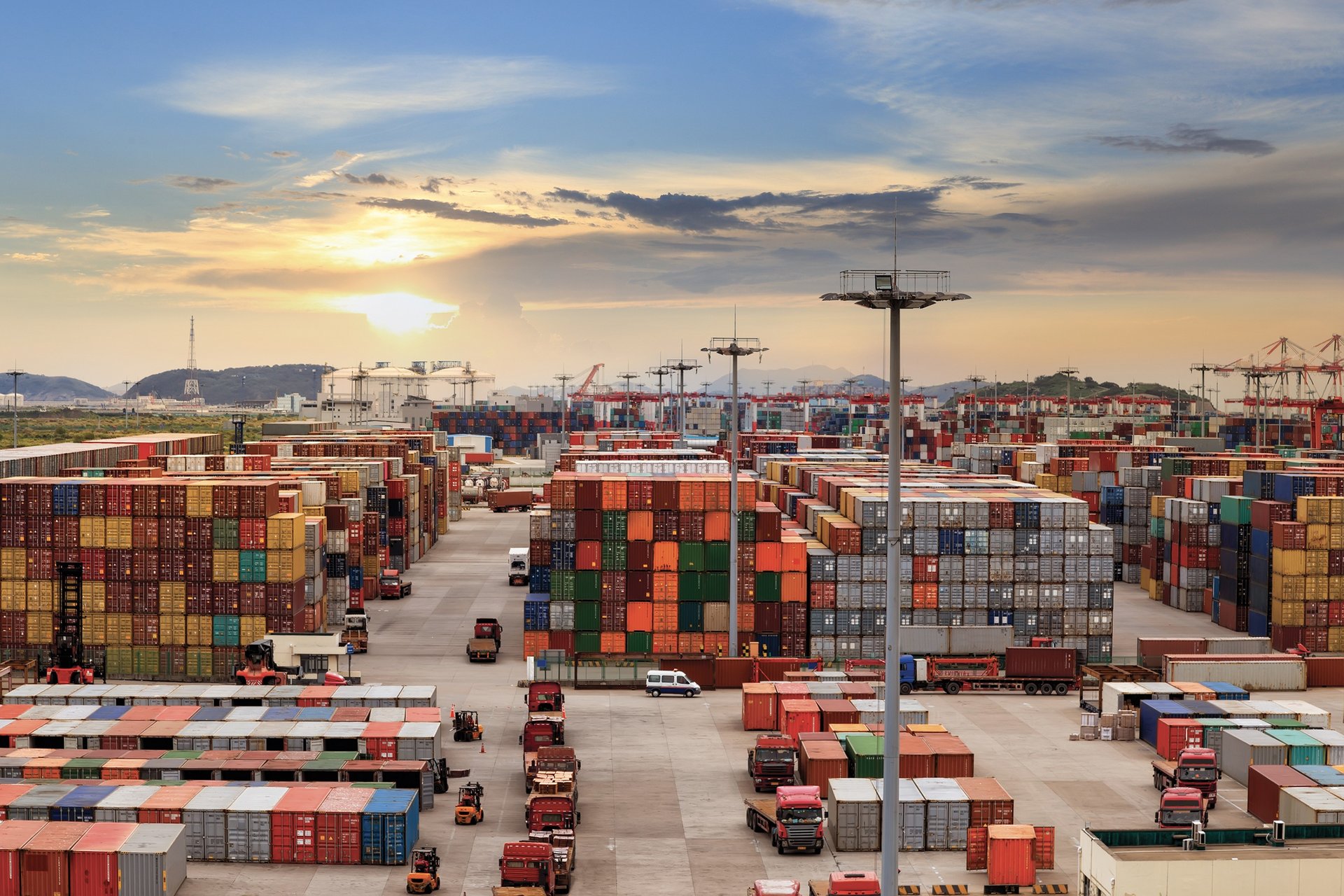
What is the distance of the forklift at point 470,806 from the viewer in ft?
140

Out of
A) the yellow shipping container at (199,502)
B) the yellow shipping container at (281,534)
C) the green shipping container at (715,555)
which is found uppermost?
the yellow shipping container at (199,502)

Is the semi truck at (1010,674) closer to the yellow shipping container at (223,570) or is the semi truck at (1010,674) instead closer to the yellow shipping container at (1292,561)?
the yellow shipping container at (1292,561)

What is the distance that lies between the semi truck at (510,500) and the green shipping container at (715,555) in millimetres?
101147

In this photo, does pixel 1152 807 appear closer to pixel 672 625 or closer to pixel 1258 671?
pixel 1258 671

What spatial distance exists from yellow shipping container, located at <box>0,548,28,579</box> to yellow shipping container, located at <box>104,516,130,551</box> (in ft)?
14.6

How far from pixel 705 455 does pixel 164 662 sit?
60459mm

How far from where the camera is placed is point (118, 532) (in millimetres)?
65500

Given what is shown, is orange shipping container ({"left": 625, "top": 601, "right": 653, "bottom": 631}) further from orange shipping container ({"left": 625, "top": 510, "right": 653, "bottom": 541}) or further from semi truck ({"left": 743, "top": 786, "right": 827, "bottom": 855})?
semi truck ({"left": 743, "top": 786, "right": 827, "bottom": 855})

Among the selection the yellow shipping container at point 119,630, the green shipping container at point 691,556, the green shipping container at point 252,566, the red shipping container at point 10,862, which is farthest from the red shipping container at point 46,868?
the green shipping container at point 691,556

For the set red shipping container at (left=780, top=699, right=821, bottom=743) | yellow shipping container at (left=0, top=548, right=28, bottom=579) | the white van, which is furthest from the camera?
yellow shipping container at (left=0, top=548, right=28, bottom=579)

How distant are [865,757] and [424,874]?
16.6m

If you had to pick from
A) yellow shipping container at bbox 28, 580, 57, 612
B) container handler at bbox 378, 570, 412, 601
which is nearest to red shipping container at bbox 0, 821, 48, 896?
yellow shipping container at bbox 28, 580, 57, 612

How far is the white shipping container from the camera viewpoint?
2466 inches

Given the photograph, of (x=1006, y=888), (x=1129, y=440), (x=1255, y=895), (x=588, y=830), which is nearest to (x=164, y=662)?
(x=588, y=830)
